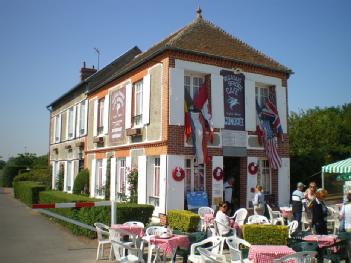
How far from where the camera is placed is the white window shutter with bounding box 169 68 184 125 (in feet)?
43.7

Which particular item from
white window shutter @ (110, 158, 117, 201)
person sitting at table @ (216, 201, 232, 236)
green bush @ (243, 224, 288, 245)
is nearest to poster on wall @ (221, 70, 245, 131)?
person sitting at table @ (216, 201, 232, 236)

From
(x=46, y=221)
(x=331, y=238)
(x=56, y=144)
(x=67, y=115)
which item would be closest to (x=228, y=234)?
(x=331, y=238)

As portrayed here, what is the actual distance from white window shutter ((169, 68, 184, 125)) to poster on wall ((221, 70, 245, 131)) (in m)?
1.90

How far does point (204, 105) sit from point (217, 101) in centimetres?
70

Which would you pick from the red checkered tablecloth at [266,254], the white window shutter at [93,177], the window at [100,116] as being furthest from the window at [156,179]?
the red checkered tablecloth at [266,254]

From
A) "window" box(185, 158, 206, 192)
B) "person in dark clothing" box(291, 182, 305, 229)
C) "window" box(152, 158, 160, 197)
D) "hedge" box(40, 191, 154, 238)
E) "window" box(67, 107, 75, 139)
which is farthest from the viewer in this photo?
"window" box(67, 107, 75, 139)

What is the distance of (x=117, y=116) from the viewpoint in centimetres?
1739

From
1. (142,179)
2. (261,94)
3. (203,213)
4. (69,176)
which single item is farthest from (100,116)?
(203,213)

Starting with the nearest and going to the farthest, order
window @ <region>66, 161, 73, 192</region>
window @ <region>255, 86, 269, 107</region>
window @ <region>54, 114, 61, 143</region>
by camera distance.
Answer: window @ <region>255, 86, 269, 107</region>, window @ <region>66, 161, 73, 192</region>, window @ <region>54, 114, 61, 143</region>

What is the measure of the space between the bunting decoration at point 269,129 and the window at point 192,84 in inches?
112

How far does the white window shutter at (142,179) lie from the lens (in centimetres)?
1435

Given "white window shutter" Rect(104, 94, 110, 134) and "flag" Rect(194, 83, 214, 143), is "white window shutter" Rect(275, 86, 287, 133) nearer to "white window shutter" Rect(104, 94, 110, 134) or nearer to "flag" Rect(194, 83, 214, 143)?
"flag" Rect(194, 83, 214, 143)

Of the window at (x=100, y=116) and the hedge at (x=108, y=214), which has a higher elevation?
the window at (x=100, y=116)

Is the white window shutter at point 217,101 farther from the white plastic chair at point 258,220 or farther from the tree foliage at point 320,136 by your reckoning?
the tree foliage at point 320,136
